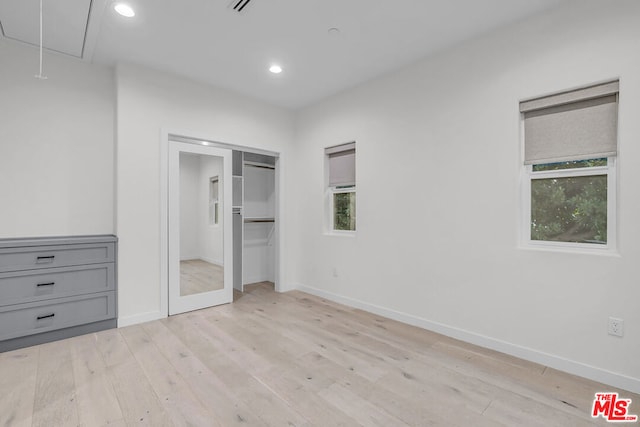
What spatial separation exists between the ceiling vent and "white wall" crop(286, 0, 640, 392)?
70.3 inches

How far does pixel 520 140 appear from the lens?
2500mm

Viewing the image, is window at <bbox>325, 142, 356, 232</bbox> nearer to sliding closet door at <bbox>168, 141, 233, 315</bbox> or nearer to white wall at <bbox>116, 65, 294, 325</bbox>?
sliding closet door at <bbox>168, 141, 233, 315</bbox>

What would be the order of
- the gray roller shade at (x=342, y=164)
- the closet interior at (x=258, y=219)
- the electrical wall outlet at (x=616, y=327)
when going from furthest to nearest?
the closet interior at (x=258, y=219), the gray roller shade at (x=342, y=164), the electrical wall outlet at (x=616, y=327)

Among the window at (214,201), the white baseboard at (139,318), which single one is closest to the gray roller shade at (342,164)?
the window at (214,201)

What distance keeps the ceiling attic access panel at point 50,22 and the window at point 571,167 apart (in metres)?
3.71

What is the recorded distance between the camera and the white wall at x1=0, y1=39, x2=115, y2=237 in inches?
113

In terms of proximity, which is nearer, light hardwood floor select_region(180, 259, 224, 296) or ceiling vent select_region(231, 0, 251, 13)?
ceiling vent select_region(231, 0, 251, 13)

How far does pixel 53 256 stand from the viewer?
2748 mm

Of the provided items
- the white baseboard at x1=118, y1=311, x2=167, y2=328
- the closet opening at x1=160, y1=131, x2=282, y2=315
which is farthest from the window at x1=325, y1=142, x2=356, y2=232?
the white baseboard at x1=118, y1=311, x2=167, y2=328

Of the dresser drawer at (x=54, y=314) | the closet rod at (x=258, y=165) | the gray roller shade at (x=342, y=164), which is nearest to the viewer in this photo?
the dresser drawer at (x=54, y=314)

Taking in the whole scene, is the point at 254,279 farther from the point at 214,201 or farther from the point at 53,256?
the point at 53,256

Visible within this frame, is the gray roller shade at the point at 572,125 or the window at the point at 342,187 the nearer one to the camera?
the gray roller shade at the point at 572,125

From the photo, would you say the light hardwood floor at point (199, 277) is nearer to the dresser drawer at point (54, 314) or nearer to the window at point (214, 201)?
the window at point (214, 201)

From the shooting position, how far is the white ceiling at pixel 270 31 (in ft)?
7.72
